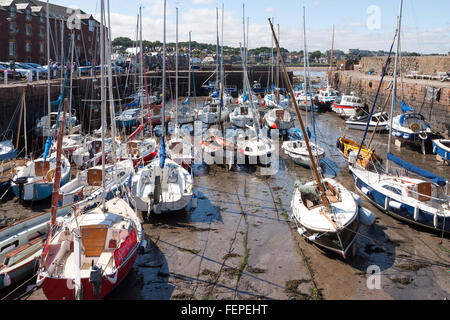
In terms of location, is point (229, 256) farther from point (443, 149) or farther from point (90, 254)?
point (443, 149)

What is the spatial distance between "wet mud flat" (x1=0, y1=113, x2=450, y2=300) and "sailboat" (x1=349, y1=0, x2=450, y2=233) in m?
0.45

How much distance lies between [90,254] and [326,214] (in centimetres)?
686

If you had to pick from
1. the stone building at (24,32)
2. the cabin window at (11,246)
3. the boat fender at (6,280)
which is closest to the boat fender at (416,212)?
the boat fender at (6,280)

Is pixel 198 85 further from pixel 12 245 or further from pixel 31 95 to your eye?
pixel 12 245

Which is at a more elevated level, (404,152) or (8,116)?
(8,116)

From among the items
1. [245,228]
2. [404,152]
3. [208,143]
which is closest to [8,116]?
[208,143]

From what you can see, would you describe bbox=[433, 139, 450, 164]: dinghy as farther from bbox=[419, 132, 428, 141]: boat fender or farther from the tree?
the tree

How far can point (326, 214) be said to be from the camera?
1148 centimetres

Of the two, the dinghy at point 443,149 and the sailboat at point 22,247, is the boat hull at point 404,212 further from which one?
the sailboat at point 22,247

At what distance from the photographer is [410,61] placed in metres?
45.6

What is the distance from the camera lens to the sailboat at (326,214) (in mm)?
10836

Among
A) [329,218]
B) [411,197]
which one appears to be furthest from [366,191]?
[329,218]
